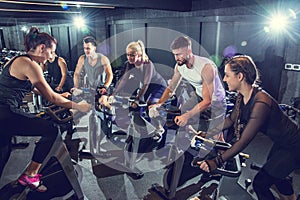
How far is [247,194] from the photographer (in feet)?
8.14

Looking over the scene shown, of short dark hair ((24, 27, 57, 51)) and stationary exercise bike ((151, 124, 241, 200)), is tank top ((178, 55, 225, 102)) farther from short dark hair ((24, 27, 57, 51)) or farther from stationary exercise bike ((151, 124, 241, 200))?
short dark hair ((24, 27, 57, 51))

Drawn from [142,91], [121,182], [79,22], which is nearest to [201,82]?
[142,91]

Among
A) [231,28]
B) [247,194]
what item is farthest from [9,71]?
[231,28]

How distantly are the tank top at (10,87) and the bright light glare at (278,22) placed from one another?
3484mm

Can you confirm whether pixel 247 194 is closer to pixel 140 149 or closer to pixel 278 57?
pixel 140 149

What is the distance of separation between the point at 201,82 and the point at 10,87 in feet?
5.85

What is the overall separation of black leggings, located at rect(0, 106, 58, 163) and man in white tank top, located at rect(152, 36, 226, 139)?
1.13 m

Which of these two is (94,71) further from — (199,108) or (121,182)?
(199,108)

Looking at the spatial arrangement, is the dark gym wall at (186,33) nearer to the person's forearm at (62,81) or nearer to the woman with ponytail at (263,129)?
the woman with ponytail at (263,129)

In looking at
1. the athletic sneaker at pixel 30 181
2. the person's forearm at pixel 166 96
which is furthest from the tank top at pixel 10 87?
the person's forearm at pixel 166 96

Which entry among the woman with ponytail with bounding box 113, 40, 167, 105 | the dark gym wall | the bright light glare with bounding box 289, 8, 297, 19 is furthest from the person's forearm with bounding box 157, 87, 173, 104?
the bright light glare with bounding box 289, 8, 297, 19

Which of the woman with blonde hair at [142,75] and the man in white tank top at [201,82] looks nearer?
the man in white tank top at [201,82]

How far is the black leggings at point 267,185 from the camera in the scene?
1827mm

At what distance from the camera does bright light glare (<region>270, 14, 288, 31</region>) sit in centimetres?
376
